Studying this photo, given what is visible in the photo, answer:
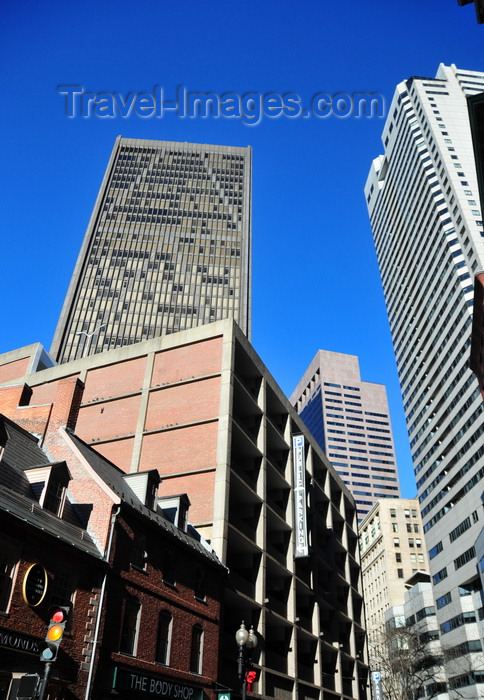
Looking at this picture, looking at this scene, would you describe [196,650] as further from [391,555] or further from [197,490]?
[391,555]

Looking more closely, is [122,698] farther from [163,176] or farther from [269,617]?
[163,176]

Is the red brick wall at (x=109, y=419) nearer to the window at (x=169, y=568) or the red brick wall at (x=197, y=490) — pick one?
the red brick wall at (x=197, y=490)

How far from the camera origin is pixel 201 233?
134 metres

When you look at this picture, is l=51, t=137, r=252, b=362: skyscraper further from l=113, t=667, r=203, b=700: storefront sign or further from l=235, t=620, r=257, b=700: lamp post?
l=235, t=620, r=257, b=700: lamp post

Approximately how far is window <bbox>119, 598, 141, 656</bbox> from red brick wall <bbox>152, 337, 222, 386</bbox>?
18231 mm

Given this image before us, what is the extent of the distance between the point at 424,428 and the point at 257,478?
81337 mm

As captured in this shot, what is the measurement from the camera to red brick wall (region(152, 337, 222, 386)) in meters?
38.0

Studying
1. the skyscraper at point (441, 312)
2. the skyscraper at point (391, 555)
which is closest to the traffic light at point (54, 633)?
the skyscraper at point (441, 312)

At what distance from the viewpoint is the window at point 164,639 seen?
22297mm

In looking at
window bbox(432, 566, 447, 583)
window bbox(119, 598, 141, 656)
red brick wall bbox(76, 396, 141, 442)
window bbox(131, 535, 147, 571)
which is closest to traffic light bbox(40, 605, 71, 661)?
window bbox(119, 598, 141, 656)

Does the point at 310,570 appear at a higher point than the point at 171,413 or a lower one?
lower

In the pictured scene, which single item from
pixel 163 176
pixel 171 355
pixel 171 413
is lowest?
pixel 171 413

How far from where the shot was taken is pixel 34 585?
1722 cm

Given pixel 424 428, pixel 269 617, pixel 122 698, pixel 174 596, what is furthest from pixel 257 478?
pixel 424 428
